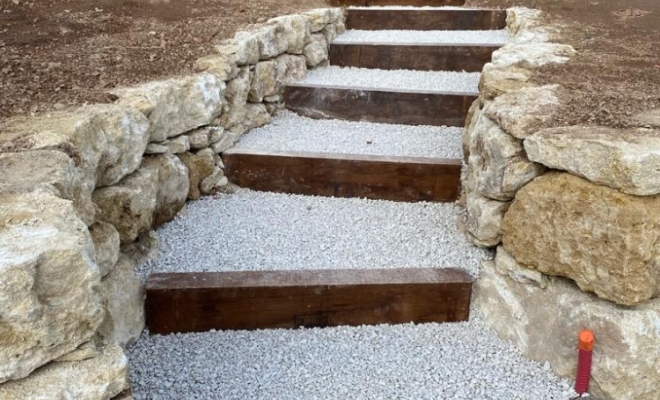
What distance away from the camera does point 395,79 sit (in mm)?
4301

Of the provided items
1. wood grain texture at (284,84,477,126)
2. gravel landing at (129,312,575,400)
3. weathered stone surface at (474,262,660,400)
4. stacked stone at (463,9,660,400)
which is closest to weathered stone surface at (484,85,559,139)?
stacked stone at (463,9,660,400)

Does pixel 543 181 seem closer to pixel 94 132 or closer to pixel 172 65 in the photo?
pixel 94 132

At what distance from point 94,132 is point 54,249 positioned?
94cm

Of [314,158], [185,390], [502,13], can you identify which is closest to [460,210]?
[314,158]

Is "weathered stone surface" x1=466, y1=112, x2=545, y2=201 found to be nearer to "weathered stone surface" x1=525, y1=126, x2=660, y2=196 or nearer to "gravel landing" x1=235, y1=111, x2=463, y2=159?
"weathered stone surface" x1=525, y1=126, x2=660, y2=196

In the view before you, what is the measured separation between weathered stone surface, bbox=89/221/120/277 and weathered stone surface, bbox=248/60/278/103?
1.83m

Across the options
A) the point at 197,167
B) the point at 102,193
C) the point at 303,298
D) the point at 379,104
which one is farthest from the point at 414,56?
the point at 102,193

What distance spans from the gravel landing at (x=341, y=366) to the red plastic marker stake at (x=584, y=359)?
6 centimetres

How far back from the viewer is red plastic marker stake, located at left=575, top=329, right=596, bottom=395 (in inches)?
78.6

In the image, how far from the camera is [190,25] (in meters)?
4.02

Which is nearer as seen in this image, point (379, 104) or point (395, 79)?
point (379, 104)

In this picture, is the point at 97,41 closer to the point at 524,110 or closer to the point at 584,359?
the point at 524,110

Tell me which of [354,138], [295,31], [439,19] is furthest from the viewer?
[439,19]

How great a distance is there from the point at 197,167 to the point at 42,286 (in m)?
1.85
